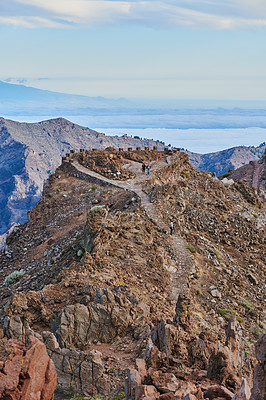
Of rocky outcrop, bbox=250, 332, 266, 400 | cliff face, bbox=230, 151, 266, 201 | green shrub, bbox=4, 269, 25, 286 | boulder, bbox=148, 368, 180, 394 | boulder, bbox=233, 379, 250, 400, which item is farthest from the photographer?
cliff face, bbox=230, 151, 266, 201

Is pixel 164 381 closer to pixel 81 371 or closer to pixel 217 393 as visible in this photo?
pixel 217 393

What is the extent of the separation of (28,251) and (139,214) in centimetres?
1084

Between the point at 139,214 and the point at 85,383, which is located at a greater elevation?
the point at 139,214

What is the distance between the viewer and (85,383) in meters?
16.5

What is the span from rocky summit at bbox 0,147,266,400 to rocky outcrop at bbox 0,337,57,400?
9cm

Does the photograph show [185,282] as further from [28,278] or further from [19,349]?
[19,349]

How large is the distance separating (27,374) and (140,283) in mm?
→ 12289

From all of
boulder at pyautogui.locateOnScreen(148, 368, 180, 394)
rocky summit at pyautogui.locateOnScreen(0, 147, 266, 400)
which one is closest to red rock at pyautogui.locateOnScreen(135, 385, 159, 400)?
rocky summit at pyautogui.locateOnScreen(0, 147, 266, 400)

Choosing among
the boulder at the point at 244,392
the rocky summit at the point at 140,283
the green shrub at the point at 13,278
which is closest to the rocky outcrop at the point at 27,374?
the rocky summit at the point at 140,283

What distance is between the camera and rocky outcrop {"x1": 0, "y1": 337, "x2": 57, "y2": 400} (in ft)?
41.3

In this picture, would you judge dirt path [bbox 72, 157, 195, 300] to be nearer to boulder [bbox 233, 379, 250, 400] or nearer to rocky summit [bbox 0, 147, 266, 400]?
rocky summit [bbox 0, 147, 266, 400]


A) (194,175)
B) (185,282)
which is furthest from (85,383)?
(194,175)

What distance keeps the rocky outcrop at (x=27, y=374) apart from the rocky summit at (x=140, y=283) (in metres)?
0.09

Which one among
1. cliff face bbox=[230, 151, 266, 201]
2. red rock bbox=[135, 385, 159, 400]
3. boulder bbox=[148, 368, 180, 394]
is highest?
red rock bbox=[135, 385, 159, 400]
